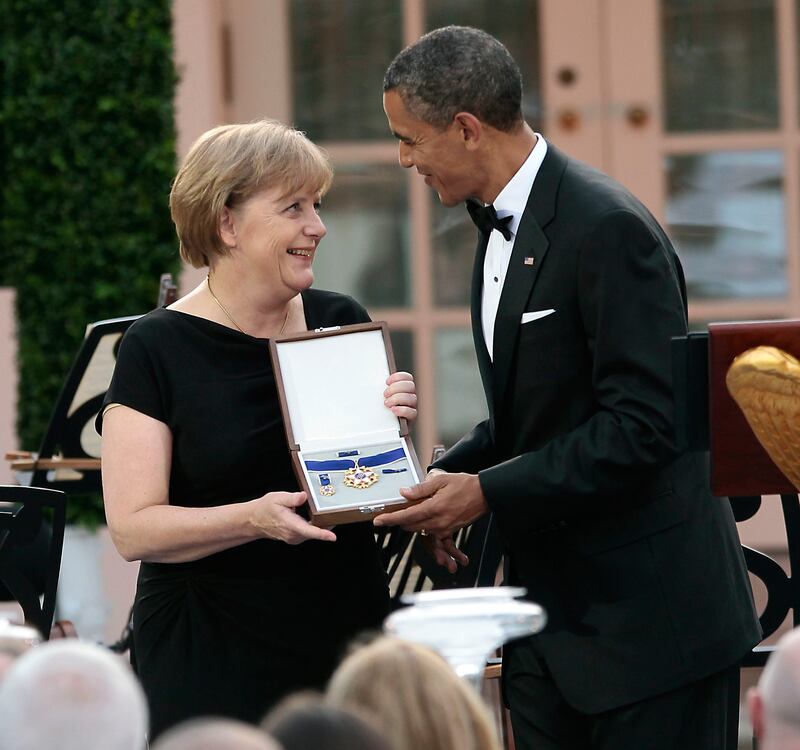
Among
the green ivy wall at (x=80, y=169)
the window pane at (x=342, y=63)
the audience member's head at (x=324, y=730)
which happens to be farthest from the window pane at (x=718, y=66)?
the audience member's head at (x=324, y=730)

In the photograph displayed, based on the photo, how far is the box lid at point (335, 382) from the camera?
2.90 meters

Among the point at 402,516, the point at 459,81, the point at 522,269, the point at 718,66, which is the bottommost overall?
the point at 402,516

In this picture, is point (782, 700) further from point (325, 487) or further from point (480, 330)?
point (480, 330)

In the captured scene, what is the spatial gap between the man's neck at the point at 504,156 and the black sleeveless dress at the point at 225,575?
0.59 metres

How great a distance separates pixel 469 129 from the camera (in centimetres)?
285

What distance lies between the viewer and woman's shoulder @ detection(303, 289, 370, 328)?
319 centimetres

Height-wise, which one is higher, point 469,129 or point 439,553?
point 469,129

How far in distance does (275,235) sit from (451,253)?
3241 mm

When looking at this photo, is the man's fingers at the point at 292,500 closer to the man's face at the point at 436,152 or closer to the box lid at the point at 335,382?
the box lid at the point at 335,382

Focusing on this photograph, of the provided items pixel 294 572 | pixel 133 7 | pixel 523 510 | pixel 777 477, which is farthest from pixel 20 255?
pixel 777 477

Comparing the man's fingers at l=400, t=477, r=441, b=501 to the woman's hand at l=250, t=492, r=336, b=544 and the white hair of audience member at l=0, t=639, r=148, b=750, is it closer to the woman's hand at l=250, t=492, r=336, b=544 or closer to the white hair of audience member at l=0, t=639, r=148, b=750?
the woman's hand at l=250, t=492, r=336, b=544

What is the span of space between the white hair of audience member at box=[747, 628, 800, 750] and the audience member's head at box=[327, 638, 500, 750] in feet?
0.98

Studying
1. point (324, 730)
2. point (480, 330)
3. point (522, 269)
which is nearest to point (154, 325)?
point (480, 330)

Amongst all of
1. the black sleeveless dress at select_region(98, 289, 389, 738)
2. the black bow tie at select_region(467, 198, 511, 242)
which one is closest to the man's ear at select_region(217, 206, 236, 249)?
the black sleeveless dress at select_region(98, 289, 389, 738)
